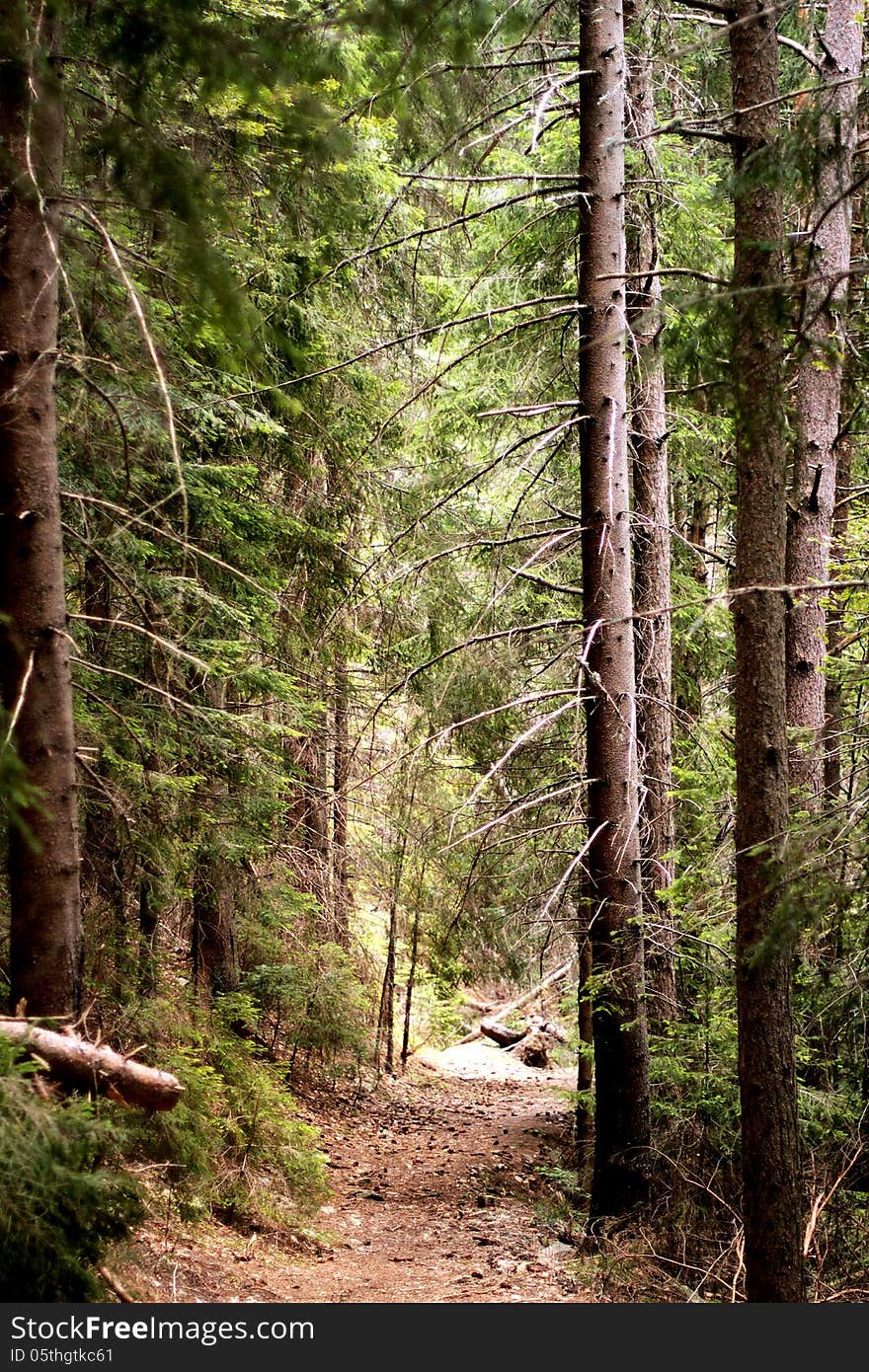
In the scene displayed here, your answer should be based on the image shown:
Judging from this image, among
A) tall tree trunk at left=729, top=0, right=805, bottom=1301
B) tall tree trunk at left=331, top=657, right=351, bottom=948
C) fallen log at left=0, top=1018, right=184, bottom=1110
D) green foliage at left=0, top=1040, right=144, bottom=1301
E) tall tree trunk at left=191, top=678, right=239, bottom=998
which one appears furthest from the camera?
tall tree trunk at left=331, top=657, right=351, bottom=948

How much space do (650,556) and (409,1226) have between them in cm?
670

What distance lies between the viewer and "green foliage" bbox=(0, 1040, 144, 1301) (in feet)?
10.9

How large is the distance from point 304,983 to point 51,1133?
27.8 ft

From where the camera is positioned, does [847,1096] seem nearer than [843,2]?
Yes

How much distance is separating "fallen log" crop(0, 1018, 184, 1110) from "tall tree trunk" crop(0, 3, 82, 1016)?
1.57 feet

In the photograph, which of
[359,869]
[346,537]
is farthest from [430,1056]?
[346,537]

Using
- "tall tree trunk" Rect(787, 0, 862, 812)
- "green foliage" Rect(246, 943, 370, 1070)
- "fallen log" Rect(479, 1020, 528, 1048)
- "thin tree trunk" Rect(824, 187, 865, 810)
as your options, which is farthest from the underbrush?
"fallen log" Rect(479, 1020, 528, 1048)

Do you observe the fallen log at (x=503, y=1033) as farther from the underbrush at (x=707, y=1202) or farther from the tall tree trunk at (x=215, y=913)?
the underbrush at (x=707, y=1202)

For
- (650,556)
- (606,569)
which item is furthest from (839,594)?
(650,556)

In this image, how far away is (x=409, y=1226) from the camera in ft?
30.3

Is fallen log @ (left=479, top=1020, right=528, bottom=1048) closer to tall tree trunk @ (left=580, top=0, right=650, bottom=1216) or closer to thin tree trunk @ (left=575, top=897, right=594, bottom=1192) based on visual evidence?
thin tree trunk @ (left=575, top=897, right=594, bottom=1192)

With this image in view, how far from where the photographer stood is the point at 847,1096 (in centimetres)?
653

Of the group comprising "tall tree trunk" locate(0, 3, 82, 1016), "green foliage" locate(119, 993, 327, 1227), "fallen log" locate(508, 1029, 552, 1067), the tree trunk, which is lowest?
"fallen log" locate(508, 1029, 552, 1067)

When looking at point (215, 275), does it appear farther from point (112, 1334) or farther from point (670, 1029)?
point (670, 1029)
